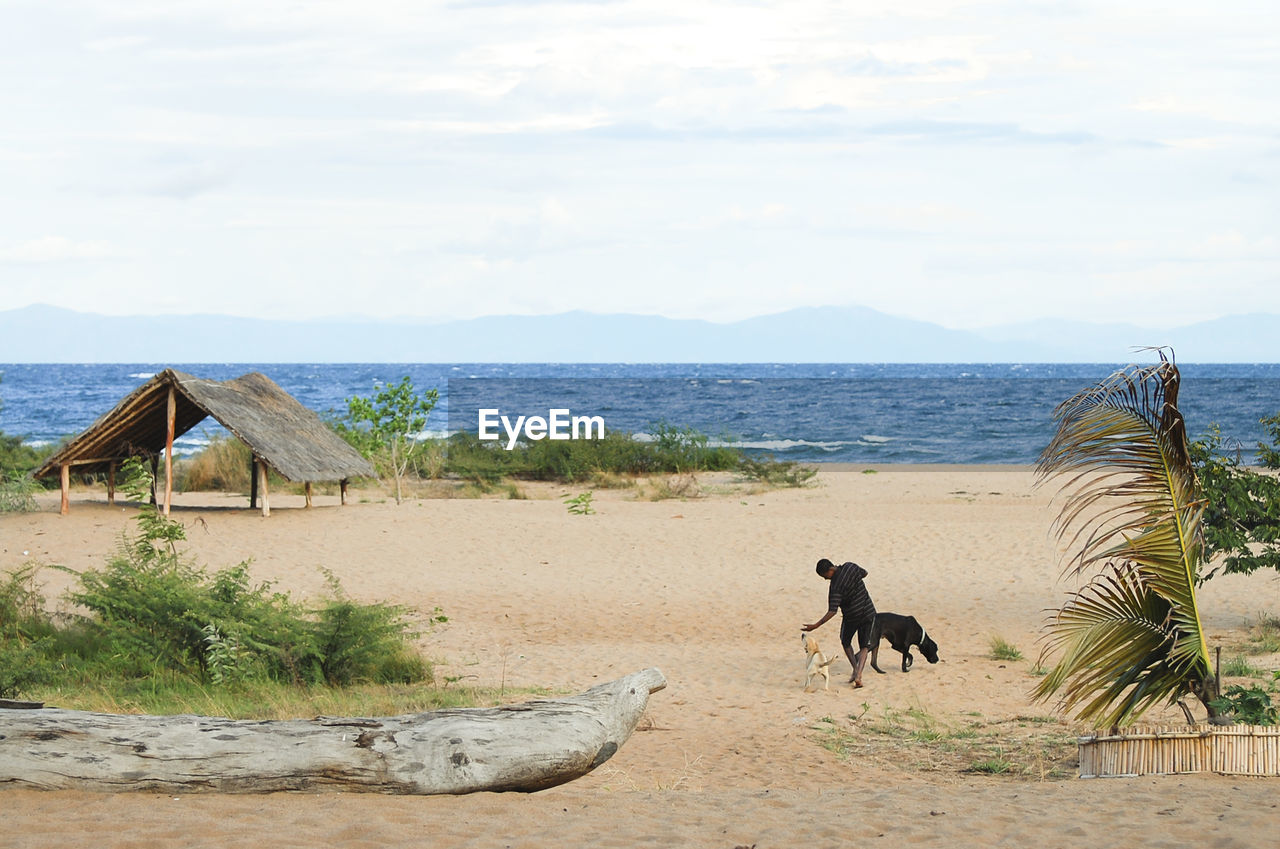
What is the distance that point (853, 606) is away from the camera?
9.73 m

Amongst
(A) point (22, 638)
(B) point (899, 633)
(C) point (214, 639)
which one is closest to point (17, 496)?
(A) point (22, 638)

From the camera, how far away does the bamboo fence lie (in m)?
6.19

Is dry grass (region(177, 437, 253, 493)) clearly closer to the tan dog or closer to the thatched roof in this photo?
the thatched roof

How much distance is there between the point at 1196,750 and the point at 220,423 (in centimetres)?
1310

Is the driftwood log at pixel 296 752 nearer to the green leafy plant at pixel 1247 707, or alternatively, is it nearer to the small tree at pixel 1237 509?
the green leafy plant at pixel 1247 707

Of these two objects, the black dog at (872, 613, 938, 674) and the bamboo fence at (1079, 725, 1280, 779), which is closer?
the bamboo fence at (1079, 725, 1280, 779)

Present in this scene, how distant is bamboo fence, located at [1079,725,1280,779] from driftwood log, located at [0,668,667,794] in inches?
114

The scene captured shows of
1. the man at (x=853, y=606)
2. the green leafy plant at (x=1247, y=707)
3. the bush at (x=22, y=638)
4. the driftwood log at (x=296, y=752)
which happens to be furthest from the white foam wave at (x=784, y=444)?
the driftwood log at (x=296, y=752)

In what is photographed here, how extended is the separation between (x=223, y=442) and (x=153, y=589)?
596 inches

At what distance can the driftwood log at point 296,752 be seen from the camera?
5.55 meters

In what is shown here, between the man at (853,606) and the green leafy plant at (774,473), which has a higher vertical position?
the green leafy plant at (774,473)

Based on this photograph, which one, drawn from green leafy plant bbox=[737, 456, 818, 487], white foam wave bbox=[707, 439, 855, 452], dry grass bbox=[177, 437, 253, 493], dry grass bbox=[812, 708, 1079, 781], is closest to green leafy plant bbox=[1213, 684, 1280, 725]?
dry grass bbox=[812, 708, 1079, 781]

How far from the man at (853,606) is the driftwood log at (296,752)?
408 cm

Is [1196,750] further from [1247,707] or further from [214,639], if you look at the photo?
[214,639]
